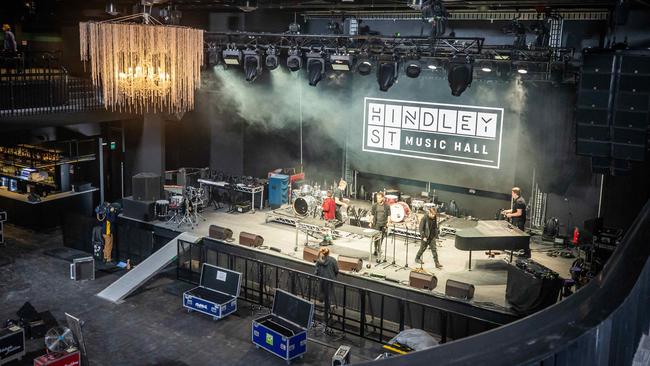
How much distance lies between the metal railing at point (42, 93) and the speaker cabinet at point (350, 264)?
8471mm

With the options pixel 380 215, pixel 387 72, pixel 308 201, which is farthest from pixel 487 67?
pixel 308 201

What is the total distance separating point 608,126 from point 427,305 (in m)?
4.30

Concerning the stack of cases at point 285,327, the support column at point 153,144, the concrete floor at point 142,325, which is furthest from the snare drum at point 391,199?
the support column at point 153,144

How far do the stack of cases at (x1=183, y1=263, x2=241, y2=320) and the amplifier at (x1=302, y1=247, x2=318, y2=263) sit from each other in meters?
1.64

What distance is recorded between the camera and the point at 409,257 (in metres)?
14.5

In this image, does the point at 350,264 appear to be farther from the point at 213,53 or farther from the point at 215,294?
the point at 213,53

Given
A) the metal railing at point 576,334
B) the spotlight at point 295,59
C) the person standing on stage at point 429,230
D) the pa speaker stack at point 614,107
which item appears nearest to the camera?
the metal railing at point 576,334

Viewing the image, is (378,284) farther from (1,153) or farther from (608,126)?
(1,153)

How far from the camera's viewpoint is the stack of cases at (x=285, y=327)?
10578mm

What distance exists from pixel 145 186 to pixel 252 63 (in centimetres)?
417

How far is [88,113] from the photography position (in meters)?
17.3

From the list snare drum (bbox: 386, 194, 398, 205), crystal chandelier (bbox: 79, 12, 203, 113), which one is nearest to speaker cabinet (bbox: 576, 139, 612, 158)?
crystal chandelier (bbox: 79, 12, 203, 113)

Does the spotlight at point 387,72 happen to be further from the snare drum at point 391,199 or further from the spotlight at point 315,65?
the snare drum at point 391,199

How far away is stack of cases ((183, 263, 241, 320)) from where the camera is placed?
12.3m
